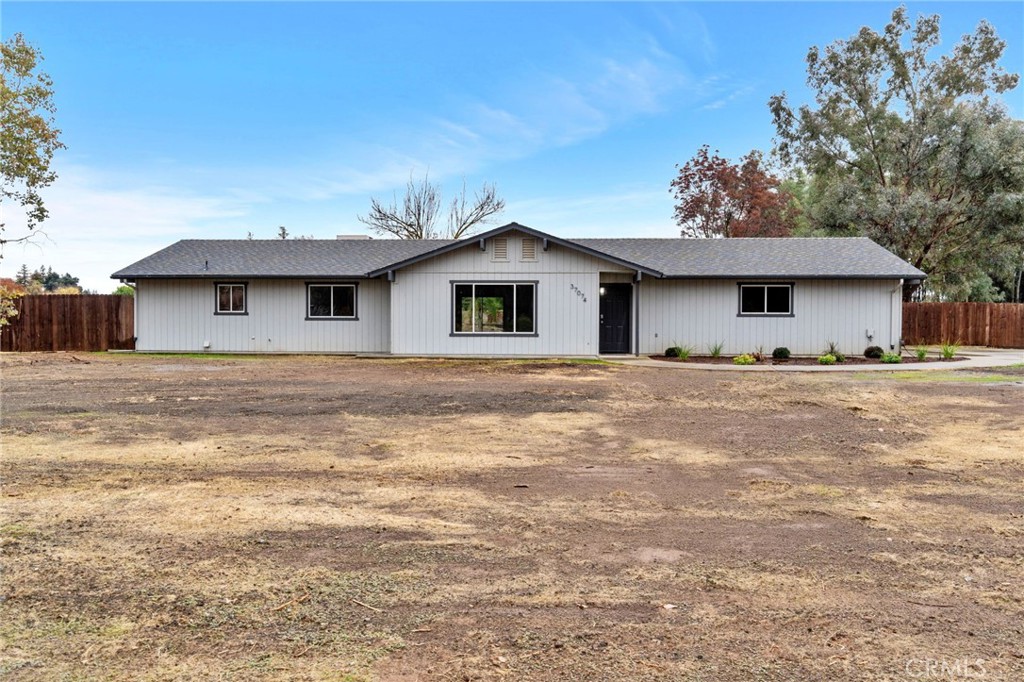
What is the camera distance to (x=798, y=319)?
20.9 m

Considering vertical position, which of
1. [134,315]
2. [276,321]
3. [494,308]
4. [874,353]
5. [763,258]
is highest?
[763,258]

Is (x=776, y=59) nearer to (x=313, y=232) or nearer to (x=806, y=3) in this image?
(x=806, y=3)

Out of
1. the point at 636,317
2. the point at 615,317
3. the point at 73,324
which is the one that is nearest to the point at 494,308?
the point at 615,317

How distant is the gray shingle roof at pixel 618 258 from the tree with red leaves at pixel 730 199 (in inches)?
601

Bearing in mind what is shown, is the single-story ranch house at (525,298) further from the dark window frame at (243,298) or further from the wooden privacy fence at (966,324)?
the wooden privacy fence at (966,324)

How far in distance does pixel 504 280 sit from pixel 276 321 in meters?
7.97

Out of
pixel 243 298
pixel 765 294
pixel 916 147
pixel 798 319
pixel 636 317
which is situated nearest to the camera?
pixel 636 317

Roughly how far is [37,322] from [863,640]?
89.1 feet

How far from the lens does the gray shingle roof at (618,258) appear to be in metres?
20.6

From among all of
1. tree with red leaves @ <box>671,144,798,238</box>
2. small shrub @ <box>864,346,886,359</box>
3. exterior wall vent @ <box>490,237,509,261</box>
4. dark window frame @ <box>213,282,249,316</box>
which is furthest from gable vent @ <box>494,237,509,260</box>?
tree with red leaves @ <box>671,144,798,238</box>

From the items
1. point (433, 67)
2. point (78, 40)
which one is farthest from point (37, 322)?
point (433, 67)

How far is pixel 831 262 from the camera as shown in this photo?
21.2m

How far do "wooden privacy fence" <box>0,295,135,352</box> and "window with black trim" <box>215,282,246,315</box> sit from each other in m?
3.58

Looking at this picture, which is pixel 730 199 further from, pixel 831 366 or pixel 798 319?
pixel 831 366
